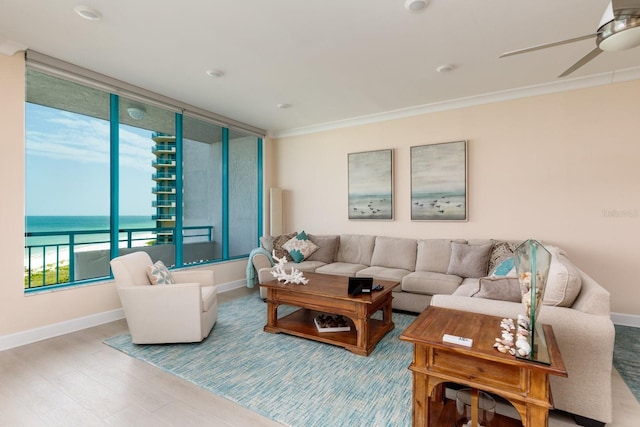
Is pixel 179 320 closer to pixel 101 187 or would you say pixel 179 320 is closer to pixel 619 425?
pixel 101 187

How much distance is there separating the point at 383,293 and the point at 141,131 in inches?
149

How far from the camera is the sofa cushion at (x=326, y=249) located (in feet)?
16.1

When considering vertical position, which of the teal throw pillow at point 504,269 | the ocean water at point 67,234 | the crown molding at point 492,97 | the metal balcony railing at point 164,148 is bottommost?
the teal throw pillow at point 504,269

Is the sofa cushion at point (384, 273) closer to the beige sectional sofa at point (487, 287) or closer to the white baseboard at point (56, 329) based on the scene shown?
the beige sectional sofa at point (487, 287)

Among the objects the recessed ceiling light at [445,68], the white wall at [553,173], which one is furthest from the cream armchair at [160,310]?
the recessed ceiling light at [445,68]

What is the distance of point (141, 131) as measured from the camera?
423cm

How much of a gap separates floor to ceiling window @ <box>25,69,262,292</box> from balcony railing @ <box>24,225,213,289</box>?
1 cm

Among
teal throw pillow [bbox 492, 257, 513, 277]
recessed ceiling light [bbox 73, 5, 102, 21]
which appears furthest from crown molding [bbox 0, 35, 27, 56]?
teal throw pillow [bbox 492, 257, 513, 277]

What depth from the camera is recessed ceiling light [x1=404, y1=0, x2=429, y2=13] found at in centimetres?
227

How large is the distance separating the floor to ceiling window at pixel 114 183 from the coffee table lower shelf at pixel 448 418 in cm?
378

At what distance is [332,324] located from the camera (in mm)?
3209

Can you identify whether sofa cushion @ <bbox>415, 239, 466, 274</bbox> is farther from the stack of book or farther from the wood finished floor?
the wood finished floor

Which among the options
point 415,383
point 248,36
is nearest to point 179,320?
point 415,383

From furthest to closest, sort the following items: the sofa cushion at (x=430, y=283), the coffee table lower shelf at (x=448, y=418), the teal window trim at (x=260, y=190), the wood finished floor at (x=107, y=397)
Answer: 1. the teal window trim at (x=260, y=190)
2. the sofa cushion at (x=430, y=283)
3. the wood finished floor at (x=107, y=397)
4. the coffee table lower shelf at (x=448, y=418)
